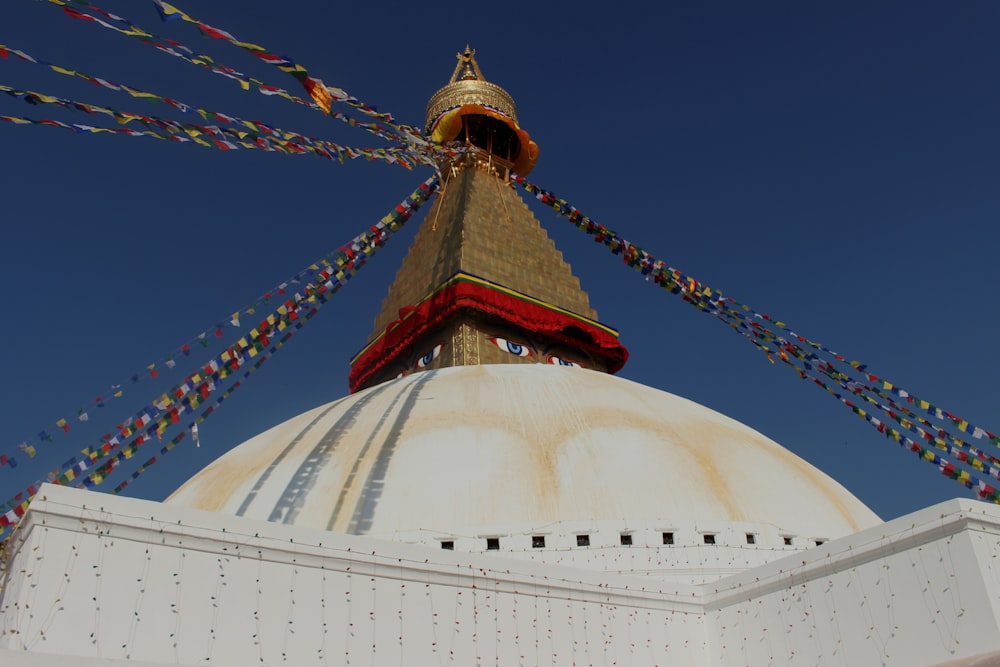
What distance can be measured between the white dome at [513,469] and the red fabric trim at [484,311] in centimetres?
429

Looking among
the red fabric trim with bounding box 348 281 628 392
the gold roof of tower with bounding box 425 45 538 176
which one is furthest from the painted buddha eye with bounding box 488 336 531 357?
the gold roof of tower with bounding box 425 45 538 176

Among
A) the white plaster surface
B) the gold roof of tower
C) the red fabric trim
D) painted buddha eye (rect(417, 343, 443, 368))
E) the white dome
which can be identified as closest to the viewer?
the white plaster surface

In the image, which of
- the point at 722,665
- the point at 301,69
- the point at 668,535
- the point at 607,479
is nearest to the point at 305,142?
the point at 301,69

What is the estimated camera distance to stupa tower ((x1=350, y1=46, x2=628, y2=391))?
14.6 meters

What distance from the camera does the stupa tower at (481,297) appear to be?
1460 centimetres

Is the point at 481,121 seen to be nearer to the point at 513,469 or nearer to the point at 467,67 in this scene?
the point at 467,67

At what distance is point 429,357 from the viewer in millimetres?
15078

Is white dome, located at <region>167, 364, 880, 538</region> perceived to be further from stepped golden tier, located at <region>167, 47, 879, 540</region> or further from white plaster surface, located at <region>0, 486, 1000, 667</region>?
white plaster surface, located at <region>0, 486, 1000, 667</region>

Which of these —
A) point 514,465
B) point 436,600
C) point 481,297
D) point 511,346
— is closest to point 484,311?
point 481,297

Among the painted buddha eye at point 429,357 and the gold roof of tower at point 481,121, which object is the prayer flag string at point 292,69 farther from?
the gold roof of tower at point 481,121

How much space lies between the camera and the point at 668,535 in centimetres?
823

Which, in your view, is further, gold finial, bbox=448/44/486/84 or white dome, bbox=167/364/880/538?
gold finial, bbox=448/44/486/84

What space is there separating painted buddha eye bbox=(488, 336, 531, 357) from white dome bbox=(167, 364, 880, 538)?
4.19 metres

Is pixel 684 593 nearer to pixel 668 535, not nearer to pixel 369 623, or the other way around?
pixel 668 535
